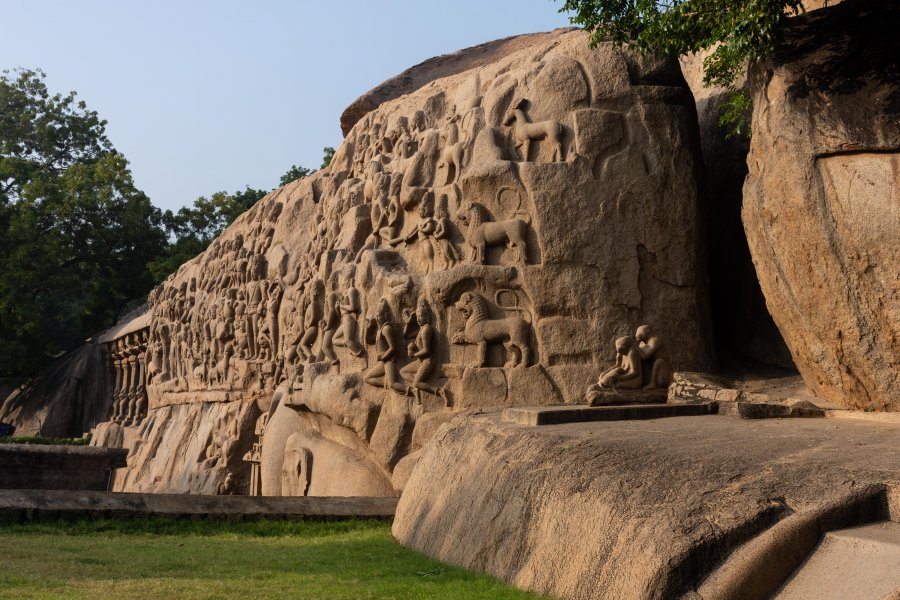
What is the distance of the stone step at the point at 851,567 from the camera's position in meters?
4.29

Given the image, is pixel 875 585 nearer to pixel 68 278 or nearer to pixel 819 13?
pixel 819 13

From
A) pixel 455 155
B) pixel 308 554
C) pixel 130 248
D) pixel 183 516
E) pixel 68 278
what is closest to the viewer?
pixel 308 554

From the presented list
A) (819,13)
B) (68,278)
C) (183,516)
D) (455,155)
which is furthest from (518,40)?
(68,278)

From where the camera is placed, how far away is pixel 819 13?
9.88m

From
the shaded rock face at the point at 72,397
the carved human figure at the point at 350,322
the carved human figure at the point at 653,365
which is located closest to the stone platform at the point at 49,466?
the carved human figure at the point at 350,322

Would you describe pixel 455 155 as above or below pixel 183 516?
above

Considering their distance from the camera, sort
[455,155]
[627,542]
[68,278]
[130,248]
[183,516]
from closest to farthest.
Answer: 1. [627,542]
2. [183,516]
3. [455,155]
4. [68,278]
5. [130,248]

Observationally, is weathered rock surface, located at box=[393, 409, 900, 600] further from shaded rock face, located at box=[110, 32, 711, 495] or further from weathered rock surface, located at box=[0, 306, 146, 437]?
weathered rock surface, located at box=[0, 306, 146, 437]

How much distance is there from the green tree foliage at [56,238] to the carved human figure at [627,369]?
23.5 m

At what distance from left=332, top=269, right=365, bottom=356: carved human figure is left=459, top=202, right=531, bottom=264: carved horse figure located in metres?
2.00

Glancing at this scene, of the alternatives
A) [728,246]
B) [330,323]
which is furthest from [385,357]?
[728,246]

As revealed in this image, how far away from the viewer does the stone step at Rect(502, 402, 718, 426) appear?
28.4 feet

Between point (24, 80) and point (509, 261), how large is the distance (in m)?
33.4

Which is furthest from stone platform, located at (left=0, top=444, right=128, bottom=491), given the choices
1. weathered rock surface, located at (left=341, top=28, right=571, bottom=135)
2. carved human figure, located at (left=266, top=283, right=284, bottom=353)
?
weathered rock surface, located at (left=341, top=28, right=571, bottom=135)
